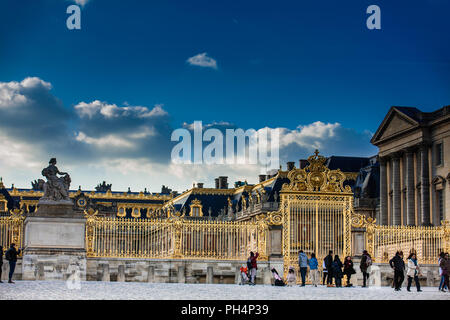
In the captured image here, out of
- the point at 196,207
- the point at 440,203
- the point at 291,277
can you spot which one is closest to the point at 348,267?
the point at 291,277

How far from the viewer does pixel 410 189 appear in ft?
220

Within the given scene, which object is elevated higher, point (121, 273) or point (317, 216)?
point (317, 216)

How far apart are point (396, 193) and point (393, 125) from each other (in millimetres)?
4750

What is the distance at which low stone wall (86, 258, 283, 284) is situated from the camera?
34.4 m

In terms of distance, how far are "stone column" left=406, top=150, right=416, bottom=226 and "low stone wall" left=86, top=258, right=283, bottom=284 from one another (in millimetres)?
32105

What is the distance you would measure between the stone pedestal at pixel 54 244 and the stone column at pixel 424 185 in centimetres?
3463

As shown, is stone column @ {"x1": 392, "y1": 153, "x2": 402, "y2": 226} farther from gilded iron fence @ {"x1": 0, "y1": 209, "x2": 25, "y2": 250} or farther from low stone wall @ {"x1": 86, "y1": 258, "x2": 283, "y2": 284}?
gilded iron fence @ {"x1": 0, "y1": 209, "x2": 25, "y2": 250}

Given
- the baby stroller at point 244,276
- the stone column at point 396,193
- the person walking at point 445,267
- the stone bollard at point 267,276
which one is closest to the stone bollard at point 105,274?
the baby stroller at point 244,276

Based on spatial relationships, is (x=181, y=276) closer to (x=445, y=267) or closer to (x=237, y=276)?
(x=237, y=276)

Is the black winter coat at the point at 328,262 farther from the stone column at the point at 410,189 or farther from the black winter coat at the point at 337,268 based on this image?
the stone column at the point at 410,189

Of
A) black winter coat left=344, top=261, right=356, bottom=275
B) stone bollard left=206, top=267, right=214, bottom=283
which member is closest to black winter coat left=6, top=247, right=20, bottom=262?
stone bollard left=206, top=267, right=214, bottom=283

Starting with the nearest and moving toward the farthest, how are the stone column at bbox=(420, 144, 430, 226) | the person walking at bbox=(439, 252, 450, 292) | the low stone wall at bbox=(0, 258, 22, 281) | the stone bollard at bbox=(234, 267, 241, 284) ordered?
the person walking at bbox=(439, 252, 450, 292) < the low stone wall at bbox=(0, 258, 22, 281) < the stone bollard at bbox=(234, 267, 241, 284) < the stone column at bbox=(420, 144, 430, 226)
